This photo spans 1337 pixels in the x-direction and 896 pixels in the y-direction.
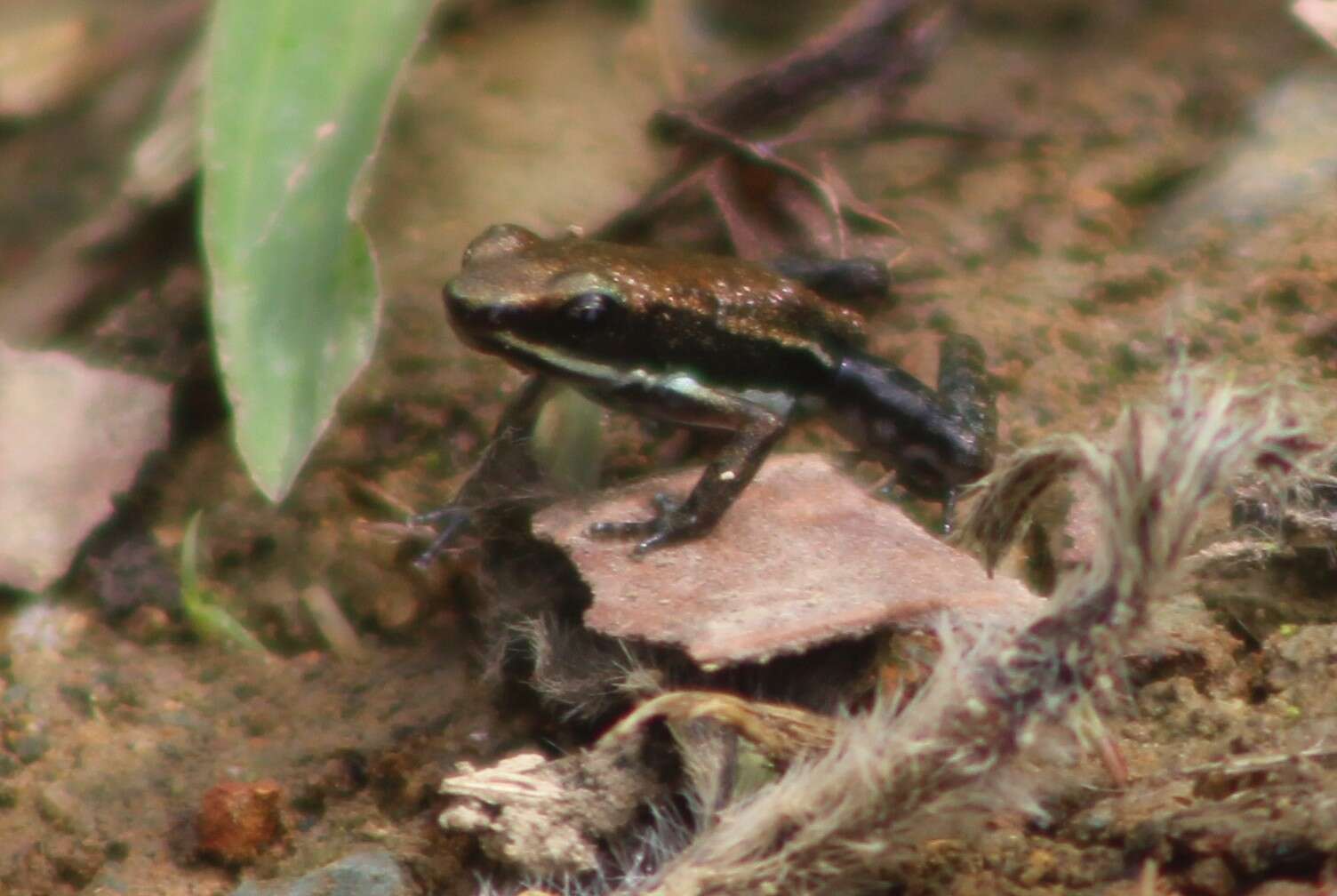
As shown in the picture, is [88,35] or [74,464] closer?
[74,464]

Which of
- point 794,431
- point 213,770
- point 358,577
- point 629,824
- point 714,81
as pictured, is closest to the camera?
point 629,824

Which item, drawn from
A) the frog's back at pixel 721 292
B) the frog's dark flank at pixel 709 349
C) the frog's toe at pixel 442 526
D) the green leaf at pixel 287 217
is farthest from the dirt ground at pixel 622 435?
the green leaf at pixel 287 217

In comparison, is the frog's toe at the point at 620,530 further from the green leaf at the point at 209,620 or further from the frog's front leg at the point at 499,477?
the green leaf at the point at 209,620

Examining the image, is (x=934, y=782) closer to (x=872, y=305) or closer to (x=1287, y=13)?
(x=872, y=305)

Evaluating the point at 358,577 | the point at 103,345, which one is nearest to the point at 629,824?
the point at 358,577

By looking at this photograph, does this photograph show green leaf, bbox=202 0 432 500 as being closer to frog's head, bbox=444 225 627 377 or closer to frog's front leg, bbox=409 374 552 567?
frog's head, bbox=444 225 627 377

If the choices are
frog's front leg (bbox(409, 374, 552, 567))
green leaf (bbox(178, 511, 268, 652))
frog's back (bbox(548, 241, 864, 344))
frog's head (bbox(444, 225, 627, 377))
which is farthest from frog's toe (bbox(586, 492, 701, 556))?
→ green leaf (bbox(178, 511, 268, 652))
